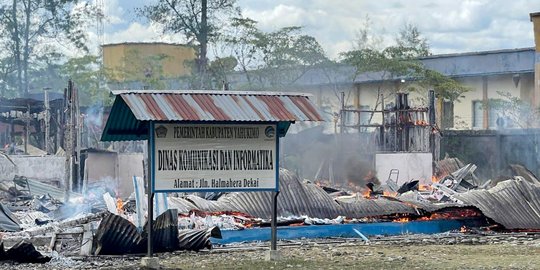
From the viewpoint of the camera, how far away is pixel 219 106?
15484mm

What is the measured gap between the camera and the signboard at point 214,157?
51.4 feet

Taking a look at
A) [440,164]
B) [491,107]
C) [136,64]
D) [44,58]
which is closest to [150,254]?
[440,164]

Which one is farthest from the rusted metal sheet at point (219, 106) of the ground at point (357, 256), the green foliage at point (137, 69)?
the green foliage at point (137, 69)

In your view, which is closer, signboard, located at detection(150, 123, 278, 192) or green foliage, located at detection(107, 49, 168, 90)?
signboard, located at detection(150, 123, 278, 192)

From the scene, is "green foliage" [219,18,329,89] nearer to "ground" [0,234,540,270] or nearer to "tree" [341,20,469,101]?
"tree" [341,20,469,101]

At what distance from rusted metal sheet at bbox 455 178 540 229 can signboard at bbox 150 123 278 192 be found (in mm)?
8406

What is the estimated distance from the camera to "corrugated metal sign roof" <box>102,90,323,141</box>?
48.9 ft

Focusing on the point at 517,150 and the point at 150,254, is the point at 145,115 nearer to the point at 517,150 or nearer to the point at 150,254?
the point at 150,254

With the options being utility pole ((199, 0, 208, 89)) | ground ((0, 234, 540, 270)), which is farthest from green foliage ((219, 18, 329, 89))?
ground ((0, 234, 540, 270))

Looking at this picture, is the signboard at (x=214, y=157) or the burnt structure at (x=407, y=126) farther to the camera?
the burnt structure at (x=407, y=126)

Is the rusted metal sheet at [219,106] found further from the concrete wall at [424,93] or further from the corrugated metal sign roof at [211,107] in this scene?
the concrete wall at [424,93]

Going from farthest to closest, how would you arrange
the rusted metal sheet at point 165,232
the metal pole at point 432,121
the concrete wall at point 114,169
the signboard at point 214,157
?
1. the metal pole at point 432,121
2. the concrete wall at point 114,169
3. the rusted metal sheet at point 165,232
4. the signboard at point 214,157

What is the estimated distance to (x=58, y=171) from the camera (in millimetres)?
32312

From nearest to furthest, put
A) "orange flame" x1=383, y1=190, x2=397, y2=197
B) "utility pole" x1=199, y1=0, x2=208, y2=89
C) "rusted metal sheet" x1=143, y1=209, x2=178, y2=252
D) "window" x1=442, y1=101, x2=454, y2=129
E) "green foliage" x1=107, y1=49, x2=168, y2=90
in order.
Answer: "rusted metal sheet" x1=143, y1=209, x2=178, y2=252 → "orange flame" x1=383, y1=190, x2=397, y2=197 → "utility pole" x1=199, y1=0, x2=208, y2=89 → "window" x1=442, y1=101, x2=454, y2=129 → "green foliage" x1=107, y1=49, x2=168, y2=90
